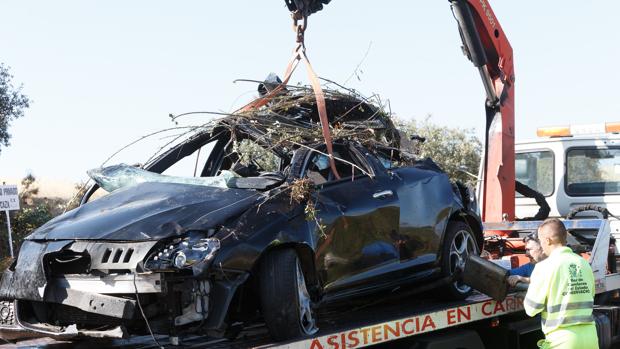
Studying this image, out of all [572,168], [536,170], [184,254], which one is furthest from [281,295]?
[536,170]

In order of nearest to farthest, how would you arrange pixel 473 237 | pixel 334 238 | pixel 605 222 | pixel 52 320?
pixel 52 320, pixel 334 238, pixel 473 237, pixel 605 222

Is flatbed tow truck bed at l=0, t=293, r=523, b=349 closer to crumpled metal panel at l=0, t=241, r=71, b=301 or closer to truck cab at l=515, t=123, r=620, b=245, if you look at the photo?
crumpled metal panel at l=0, t=241, r=71, b=301

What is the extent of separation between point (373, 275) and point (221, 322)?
1703 mm

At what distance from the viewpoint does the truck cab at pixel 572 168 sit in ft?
32.5

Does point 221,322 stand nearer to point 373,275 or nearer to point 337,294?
point 337,294

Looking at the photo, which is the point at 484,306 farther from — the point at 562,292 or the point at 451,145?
the point at 451,145

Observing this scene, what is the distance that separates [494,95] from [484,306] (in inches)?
151

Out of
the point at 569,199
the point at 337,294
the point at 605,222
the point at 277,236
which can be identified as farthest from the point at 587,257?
the point at 277,236

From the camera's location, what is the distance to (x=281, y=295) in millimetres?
5098

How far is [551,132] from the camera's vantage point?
1051 centimetres

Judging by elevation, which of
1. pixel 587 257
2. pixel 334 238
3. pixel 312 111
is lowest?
pixel 587 257

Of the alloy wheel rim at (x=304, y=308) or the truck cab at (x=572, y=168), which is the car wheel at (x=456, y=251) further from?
the truck cab at (x=572, y=168)

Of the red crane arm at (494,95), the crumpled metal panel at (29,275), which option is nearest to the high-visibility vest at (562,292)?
the crumpled metal panel at (29,275)

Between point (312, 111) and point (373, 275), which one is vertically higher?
point (312, 111)
